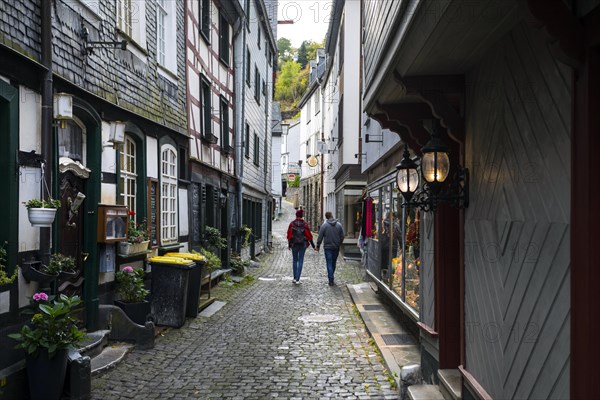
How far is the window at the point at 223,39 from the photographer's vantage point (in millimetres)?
16641

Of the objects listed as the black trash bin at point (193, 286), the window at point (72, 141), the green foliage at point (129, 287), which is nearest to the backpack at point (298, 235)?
the black trash bin at point (193, 286)

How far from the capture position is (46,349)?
17.4 feet

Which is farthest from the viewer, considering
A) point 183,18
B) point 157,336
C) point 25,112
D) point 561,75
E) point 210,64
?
point 210,64

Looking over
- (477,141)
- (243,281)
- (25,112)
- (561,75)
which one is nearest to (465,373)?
(477,141)

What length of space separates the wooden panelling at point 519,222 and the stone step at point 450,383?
0.40m

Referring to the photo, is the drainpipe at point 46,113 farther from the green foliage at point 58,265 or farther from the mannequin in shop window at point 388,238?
the mannequin in shop window at point 388,238

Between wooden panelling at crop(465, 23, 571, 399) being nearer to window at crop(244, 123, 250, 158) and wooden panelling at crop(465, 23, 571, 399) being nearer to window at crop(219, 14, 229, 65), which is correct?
window at crop(219, 14, 229, 65)

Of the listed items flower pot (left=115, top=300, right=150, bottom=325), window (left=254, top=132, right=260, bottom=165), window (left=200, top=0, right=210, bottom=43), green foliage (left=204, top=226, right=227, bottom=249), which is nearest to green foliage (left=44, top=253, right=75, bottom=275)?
flower pot (left=115, top=300, right=150, bottom=325)

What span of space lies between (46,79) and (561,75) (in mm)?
5249

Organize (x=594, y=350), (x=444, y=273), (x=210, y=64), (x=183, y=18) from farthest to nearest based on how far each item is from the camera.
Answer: (x=210, y=64)
(x=183, y=18)
(x=444, y=273)
(x=594, y=350)

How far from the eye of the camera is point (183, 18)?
1221 centimetres

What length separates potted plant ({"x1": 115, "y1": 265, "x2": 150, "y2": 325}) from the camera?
810cm

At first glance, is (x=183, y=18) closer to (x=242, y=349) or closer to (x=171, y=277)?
(x=171, y=277)

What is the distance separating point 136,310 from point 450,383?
4831 mm
